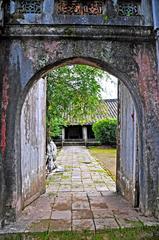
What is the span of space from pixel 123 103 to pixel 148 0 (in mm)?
2658

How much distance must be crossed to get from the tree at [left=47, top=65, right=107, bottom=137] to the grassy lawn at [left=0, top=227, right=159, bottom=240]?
23.5 ft

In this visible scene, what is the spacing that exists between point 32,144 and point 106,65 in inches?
96.8

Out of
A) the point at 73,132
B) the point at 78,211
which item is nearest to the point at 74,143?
the point at 73,132

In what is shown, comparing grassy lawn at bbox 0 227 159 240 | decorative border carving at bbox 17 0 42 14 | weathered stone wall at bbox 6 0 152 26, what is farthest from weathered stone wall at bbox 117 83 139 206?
decorative border carving at bbox 17 0 42 14

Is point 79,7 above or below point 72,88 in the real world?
above

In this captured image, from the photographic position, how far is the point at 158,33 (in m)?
4.65

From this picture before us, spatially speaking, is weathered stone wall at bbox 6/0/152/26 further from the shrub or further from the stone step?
the stone step

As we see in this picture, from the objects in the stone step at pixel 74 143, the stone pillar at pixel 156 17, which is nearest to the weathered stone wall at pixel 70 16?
the stone pillar at pixel 156 17

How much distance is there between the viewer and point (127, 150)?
21.1 ft

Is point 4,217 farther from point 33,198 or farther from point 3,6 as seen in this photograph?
point 3,6

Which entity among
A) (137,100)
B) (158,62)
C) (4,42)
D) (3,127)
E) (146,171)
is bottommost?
(146,171)

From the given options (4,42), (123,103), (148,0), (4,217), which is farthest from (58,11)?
(4,217)

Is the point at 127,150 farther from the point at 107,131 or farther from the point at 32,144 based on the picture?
the point at 107,131

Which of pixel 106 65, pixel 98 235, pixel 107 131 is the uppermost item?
pixel 106 65
